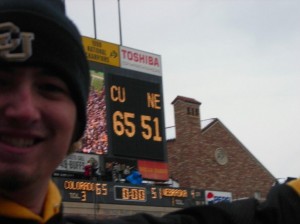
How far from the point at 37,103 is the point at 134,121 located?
15244 millimetres

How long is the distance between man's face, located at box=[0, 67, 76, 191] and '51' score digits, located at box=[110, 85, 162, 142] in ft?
48.1

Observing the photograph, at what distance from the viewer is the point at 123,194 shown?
15344 millimetres

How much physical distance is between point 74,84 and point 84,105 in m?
0.06

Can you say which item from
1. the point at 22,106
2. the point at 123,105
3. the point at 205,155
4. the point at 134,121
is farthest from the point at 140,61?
the point at 22,106

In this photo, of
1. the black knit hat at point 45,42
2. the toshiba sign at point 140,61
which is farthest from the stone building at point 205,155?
the black knit hat at point 45,42

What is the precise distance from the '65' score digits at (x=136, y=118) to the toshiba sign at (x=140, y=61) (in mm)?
466

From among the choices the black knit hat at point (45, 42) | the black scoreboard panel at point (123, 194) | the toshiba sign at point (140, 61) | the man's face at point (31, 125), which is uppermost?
the toshiba sign at point (140, 61)

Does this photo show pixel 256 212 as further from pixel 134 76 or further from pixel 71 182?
pixel 134 76

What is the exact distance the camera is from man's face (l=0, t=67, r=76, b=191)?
57.0 inches

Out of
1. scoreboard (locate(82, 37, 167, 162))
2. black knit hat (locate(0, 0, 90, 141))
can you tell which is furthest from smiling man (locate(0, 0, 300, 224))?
scoreboard (locate(82, 37, 167, 162))

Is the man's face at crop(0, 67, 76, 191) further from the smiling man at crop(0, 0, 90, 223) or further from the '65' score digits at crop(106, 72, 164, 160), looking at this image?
the '65' score digits at crop(106, 72, 164, 160)

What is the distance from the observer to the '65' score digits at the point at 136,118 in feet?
53.8

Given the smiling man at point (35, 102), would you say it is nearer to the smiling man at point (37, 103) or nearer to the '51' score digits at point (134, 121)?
the smiling man at point (37, 103)

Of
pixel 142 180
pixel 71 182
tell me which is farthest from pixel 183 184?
pixel 71 182
